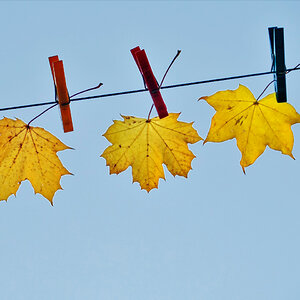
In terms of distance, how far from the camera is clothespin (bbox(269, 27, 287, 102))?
1.59m

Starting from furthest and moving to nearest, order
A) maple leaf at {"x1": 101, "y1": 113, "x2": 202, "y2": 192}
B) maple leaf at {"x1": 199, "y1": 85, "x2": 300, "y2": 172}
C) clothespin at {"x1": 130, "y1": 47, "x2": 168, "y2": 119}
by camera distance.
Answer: maple leaf at {"x1": 101, "y1": 113, "x2": 202, "y2": 192}, maple leaf at {"x1": 199, "y1": 85, "x2": 300, "y2": 172}, clothespin at {"x1": 130, "y1": 47, "x2": 168, "y2": 119}

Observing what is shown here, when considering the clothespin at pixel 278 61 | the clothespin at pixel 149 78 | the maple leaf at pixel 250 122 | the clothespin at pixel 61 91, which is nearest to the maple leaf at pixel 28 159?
the clothespin at pixel 61 91

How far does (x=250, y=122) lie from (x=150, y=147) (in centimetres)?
47

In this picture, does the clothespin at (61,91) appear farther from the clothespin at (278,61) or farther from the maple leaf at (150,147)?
the clothespin at (278,61)

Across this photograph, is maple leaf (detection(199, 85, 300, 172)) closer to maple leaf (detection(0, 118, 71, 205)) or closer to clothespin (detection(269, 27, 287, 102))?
clothespin (detection(269, 27, 287, 102))

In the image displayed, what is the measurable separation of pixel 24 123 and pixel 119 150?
1.43 ft

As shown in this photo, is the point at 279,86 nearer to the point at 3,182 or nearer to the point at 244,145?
the point at 244,145

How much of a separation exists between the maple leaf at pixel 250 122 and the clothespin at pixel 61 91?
0.57 meters

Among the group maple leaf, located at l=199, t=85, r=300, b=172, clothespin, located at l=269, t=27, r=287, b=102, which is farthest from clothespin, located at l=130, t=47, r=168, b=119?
clothespin, located at l=269, t=27, r=287, b=102

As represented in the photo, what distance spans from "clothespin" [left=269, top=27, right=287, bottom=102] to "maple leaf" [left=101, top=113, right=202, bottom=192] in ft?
1.35

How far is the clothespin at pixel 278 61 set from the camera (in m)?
1.59

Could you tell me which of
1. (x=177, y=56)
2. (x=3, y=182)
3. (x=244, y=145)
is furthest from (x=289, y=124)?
(x=3, y=182)

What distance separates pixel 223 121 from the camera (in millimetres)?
1768

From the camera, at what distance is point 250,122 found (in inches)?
71.7
